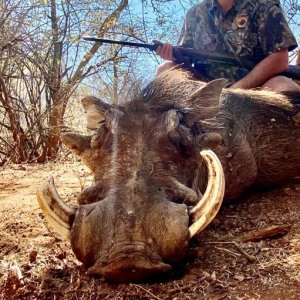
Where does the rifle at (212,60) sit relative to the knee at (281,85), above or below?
above

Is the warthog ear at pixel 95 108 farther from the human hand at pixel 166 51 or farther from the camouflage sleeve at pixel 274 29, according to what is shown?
the camouflage sleeve at pixel 274 29

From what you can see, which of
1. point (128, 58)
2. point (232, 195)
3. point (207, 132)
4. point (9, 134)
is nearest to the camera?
point (207, 132)

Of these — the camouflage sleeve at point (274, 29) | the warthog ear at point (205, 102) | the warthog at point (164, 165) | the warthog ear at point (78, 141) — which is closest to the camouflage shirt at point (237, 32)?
the camouflage sleeve at point (274, 29)

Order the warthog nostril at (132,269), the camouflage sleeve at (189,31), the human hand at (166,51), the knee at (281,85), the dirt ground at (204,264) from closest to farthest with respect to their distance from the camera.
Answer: the warthog nostril at (132,269) → the dirt ground at (204,264) → the knee at (281,85) → the human hand at (166,51) → the camouflage sleeve at (189,31)

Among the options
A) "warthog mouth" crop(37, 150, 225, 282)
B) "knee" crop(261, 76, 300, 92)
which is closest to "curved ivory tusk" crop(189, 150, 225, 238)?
"warthog mouth" crop(37, 150, 225, 282)

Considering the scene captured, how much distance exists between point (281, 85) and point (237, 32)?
28.0 inches

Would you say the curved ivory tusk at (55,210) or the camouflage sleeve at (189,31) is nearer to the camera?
the curved ivory tusk at (55,210)

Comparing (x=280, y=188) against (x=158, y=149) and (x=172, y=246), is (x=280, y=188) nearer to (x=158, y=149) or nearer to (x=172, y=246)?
(x=158, y=149)

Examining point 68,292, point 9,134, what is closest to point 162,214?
point 68,292

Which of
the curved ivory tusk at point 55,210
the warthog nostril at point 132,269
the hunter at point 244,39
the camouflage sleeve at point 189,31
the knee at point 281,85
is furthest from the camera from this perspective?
the camouflage sleeve at point 189,31

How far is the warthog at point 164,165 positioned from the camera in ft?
6.19

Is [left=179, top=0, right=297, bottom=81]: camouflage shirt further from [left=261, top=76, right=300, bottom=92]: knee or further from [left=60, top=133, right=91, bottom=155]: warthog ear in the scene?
[left=60, top=133, right=91, bottom=155]: warthog ear

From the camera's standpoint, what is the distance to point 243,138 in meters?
3.27

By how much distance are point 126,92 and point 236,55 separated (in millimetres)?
1746
